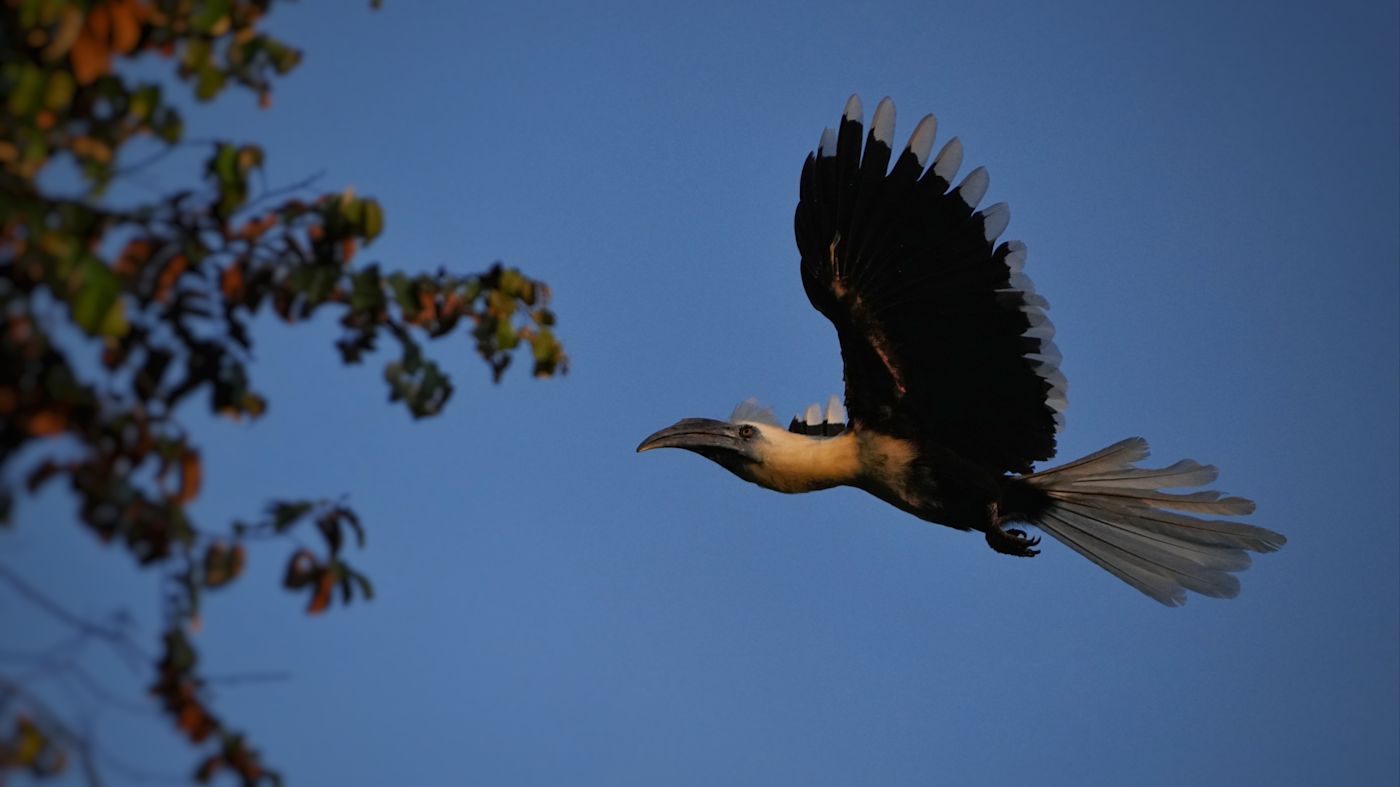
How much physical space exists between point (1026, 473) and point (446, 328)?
2.70m

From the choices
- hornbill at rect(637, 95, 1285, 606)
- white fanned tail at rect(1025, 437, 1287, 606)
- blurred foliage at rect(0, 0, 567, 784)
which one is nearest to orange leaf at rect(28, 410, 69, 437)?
blurred foliage at rect(0, 0, 567, 784)

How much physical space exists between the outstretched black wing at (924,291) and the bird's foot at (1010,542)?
0.85 ft

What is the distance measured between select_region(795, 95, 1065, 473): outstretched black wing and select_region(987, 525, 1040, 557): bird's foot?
0.85ft

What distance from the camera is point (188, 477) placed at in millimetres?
2240

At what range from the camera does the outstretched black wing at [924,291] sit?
458 centimetres

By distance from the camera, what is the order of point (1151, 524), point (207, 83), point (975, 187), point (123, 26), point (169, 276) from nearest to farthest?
point (123, 26), point (169, 276), point (207, 83), point (975, 187), point (1151, 524)

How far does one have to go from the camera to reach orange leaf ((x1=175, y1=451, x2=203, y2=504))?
7.34 feet

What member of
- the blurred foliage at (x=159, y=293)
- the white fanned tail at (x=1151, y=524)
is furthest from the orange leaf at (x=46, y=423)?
the white fanned tail at (x=1151, y=524)

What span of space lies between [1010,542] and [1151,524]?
52 cm

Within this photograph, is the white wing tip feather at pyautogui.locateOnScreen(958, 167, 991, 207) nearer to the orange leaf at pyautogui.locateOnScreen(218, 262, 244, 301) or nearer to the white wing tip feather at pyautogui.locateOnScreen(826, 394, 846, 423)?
the white wing tip feather at pyautogui.locateOnScreen(826, 394, 846, 423)

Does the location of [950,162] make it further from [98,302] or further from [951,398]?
[98,302]

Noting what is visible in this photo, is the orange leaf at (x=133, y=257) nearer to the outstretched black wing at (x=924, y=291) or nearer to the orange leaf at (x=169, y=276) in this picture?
the orange leaf at (x=169, y=276)

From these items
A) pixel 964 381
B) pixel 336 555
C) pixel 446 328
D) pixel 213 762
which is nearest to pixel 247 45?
pixel 446 328

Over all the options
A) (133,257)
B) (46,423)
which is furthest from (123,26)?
(46,423)
